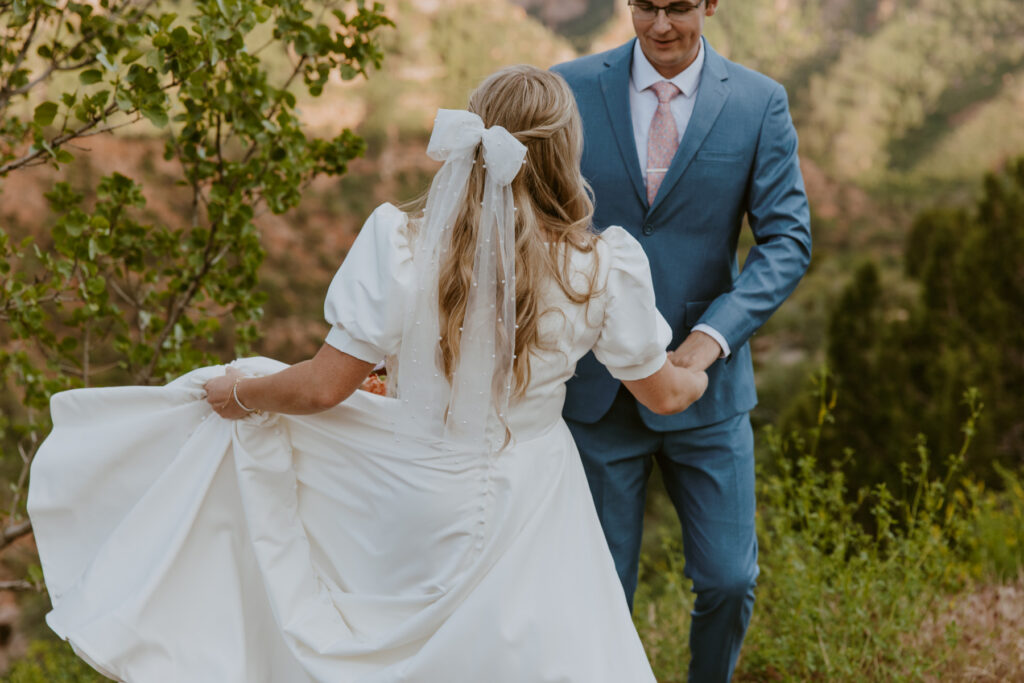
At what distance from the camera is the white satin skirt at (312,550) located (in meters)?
1.95

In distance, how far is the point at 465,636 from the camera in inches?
75.8

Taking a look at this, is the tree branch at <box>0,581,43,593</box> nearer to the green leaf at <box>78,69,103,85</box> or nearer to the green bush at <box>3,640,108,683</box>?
the green bush at <box>3,640,108,683</box>

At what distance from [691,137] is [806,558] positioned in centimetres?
167

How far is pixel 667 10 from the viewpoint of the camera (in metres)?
2.48

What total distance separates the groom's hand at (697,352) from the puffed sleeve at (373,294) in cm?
73

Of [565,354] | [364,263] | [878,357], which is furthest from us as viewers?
[878,357]

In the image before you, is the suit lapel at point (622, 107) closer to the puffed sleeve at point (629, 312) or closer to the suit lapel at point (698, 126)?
the suit lapel at point (698, 126)

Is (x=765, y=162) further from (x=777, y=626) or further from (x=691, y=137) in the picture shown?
(x=777, y=626)

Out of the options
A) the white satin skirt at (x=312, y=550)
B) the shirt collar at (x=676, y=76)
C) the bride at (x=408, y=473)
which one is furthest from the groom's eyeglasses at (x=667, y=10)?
the white satin skirt at (x=312, y=550)

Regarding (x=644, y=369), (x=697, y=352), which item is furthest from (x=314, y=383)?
(x=697, y=352)

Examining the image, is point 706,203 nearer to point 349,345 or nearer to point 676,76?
point 676,76

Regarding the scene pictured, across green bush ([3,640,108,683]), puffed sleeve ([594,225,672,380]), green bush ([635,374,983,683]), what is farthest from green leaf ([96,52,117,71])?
green bush ([3,640,108,683])

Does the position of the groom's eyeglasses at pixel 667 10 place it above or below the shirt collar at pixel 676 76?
above

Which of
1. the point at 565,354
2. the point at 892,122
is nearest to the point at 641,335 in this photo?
the point at 565,354
